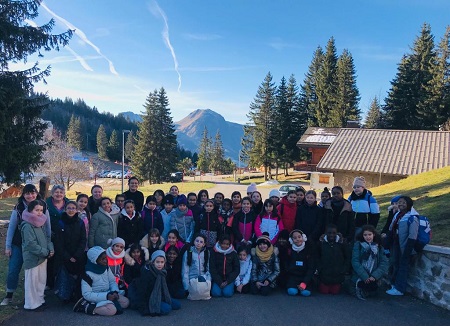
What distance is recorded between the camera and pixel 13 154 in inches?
350

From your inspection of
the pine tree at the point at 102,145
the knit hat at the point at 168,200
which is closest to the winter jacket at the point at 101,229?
the knit hat at the point at 168,200

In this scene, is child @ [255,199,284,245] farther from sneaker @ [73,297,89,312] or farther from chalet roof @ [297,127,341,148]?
chalet roof @ [297,127,341,148]

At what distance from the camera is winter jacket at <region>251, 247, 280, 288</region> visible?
581 centimetres

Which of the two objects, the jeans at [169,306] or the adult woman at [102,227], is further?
the adult woman at [102,227]

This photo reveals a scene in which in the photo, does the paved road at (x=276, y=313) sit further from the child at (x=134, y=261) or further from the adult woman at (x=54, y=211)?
the child at (x=134, y=261)

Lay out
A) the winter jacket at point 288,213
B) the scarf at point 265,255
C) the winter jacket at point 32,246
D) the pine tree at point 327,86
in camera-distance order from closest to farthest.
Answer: the winter jacket at point 32,246, the scarf at point 265,255, the winter jacket at point 288,213, the pine tree at point 327,86

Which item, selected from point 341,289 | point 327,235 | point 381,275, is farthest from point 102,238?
point 381,275

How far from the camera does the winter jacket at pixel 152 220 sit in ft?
21.2

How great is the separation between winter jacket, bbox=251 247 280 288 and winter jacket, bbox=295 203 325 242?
81 cm

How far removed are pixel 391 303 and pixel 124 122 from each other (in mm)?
139777

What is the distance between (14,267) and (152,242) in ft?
6.70

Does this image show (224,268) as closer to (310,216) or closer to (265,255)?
(265,255)

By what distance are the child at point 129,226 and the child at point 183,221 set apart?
746mm

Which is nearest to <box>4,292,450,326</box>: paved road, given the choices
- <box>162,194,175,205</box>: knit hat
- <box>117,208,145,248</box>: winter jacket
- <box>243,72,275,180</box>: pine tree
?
<box>117,208,145,248</box>: winter jacket
